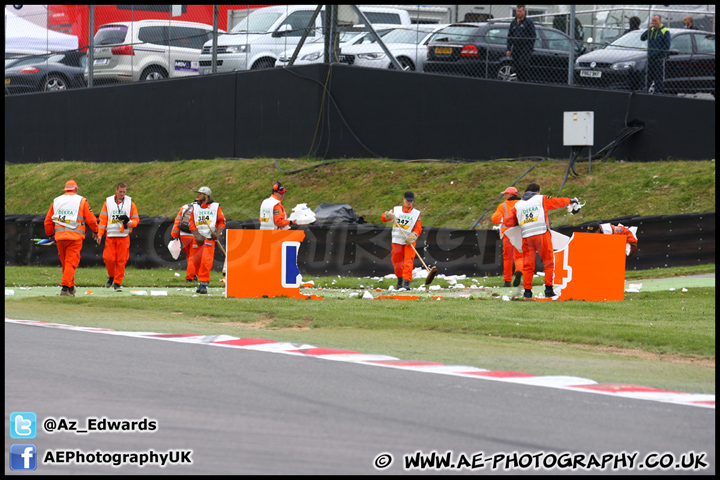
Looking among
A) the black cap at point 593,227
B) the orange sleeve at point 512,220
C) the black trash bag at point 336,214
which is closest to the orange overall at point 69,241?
the black trash bag at point 336,214

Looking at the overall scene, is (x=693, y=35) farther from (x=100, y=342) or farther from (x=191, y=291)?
(x=100, y=342)

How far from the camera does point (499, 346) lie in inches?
379

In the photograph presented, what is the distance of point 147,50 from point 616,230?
54.8 ft

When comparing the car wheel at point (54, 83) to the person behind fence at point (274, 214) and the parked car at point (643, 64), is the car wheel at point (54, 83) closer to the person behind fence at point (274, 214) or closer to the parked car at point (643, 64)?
the person behind fence at point (274, 214)

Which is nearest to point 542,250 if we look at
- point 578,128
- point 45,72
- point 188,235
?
point 188,235

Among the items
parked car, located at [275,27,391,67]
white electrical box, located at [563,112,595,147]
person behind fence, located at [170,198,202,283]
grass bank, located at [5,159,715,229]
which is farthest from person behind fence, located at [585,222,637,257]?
parked car, located at [275,27,391,67]

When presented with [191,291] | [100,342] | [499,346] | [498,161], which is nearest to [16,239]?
[191,291]

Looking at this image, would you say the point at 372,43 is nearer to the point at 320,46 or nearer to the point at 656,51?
the point at 320,46

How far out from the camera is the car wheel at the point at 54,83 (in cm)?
3045

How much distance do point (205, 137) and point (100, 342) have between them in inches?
712

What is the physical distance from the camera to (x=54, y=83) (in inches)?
1207

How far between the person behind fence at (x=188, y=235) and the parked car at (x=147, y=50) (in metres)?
10.5

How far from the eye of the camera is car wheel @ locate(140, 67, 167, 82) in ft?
91.9

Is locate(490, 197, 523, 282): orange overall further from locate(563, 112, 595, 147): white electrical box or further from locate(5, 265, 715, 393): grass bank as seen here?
locate(563, 112, 595, 147): white electrical box
